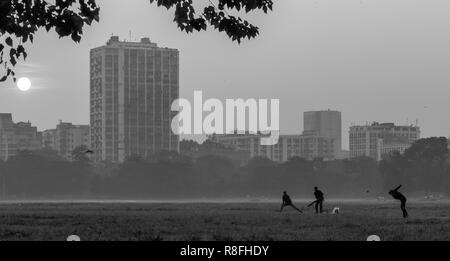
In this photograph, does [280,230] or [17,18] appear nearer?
[17,18]

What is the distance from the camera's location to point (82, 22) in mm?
20594

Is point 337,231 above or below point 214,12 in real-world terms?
below

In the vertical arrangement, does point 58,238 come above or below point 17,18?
below
